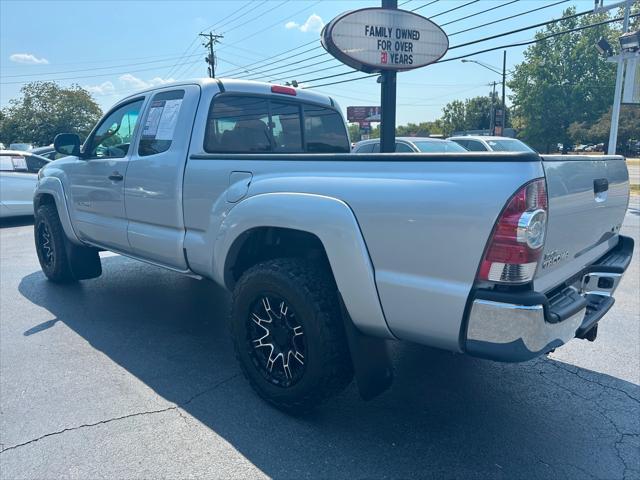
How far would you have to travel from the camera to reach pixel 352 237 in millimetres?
2367

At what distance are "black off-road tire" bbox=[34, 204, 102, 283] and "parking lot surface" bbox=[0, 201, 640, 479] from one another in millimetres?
1056

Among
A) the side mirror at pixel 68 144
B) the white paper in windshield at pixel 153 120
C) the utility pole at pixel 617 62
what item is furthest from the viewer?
the utility pole at pixel 617 62

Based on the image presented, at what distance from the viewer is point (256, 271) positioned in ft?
9.33

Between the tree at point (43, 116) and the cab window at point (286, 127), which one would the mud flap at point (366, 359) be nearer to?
the cab window at point (286, 127)

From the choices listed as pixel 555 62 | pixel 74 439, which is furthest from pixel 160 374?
pixel 555 62

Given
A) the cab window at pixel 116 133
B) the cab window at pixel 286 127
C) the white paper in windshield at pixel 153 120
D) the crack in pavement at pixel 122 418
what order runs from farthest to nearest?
the cab window at pixel 116 133 → the cab window at pixel 286 127 → the white paper in windshield at pixel 153 120 → the crack in pavement at pixel 122 418

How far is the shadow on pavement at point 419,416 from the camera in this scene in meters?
2.42

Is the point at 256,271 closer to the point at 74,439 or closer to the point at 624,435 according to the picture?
the point at 74,439

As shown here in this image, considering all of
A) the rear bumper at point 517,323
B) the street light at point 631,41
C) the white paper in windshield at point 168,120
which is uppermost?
the street light at point 631,41

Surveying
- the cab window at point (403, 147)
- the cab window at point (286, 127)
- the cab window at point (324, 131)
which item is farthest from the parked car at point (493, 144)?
the cab window at point (286, 127)

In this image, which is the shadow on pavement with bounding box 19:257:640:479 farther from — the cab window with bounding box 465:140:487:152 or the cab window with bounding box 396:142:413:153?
the cab window with bounding box 465:140:487:152

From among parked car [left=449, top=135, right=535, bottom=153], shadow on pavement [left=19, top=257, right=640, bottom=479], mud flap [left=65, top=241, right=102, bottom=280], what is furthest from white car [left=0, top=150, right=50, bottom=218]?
parked car [left=449, top=135, right=535, bottom=153]

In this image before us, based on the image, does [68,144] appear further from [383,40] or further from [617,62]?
[617,62]

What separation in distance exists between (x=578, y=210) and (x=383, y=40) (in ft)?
13.1
